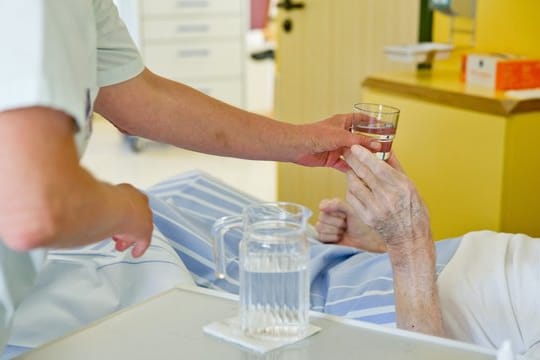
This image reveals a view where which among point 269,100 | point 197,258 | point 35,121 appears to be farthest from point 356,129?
point 269,100

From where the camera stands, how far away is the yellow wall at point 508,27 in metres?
2.94

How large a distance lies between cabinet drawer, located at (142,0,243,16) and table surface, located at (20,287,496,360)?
14.3ft

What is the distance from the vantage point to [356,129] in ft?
5.42

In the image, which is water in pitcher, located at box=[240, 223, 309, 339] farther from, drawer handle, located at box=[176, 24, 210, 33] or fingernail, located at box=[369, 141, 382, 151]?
drawer handle, located at box=[176, 24, 210, 33]

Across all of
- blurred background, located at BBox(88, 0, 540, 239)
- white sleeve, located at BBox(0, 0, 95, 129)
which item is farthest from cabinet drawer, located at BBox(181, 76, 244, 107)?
white sleeve, located at BBox(0, 0, 95, 129)

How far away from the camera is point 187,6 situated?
5484 mm

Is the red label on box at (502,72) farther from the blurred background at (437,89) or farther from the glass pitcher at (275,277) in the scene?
the glass pitcher at (275,277)

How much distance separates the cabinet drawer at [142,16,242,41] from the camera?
545 centimetres

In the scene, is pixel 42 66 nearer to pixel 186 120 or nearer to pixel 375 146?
pixel 186 120

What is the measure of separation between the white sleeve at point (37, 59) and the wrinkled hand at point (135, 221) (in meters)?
0.12

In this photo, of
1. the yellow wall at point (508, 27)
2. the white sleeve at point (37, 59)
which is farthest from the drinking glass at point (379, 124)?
the yellow wall at point (508, 27)

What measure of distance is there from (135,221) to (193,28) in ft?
15.2

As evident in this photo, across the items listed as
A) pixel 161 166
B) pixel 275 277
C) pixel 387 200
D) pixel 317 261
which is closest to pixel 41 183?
pixel 275 277

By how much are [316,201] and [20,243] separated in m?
2.78
